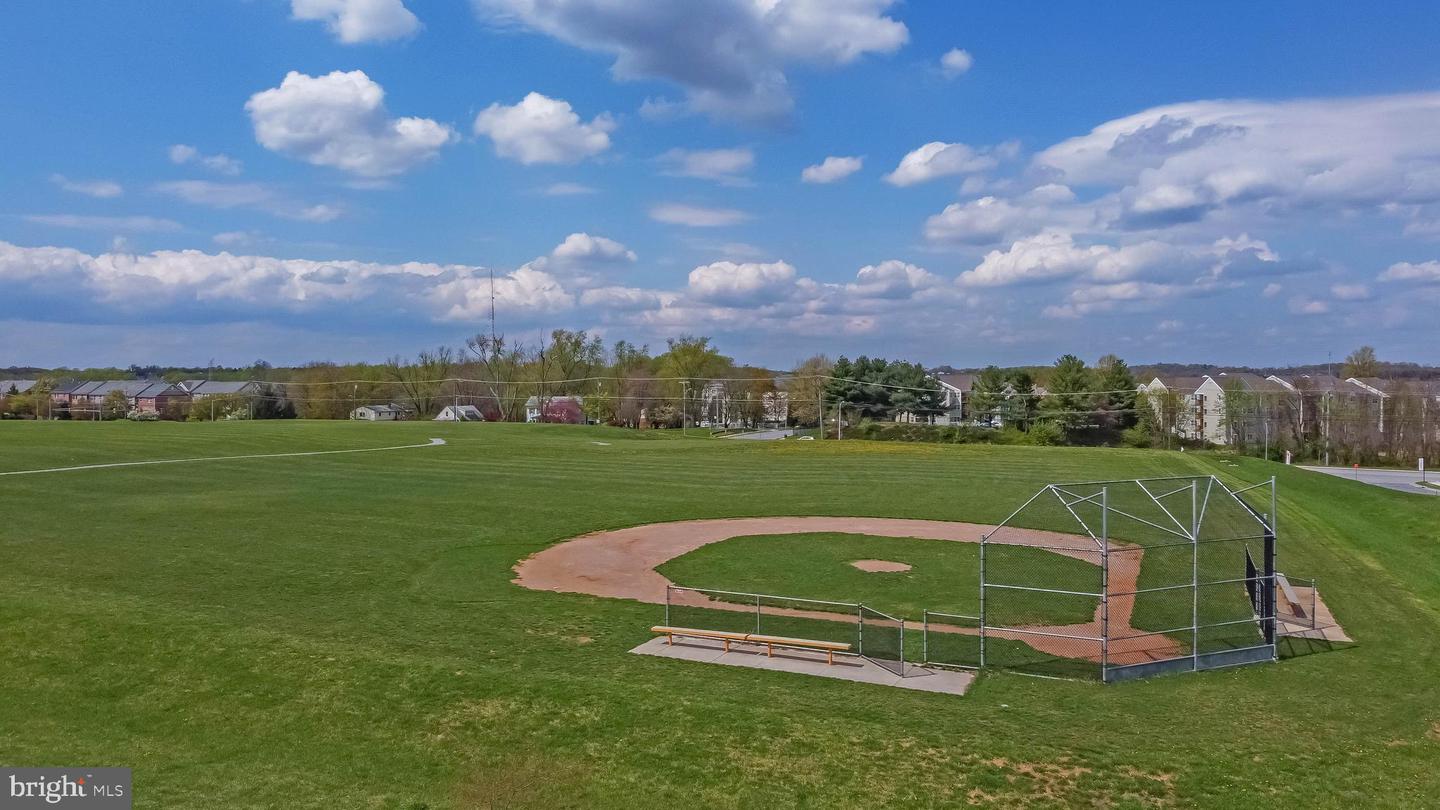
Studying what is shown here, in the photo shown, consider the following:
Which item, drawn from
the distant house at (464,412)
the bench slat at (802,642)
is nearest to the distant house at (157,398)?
the distant house at (464,412)

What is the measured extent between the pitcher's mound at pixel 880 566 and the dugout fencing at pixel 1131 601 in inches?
92.1

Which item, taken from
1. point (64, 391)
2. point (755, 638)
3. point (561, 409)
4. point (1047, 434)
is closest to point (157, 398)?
point (64, 391)

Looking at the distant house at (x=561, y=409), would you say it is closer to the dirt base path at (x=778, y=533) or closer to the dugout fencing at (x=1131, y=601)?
the dirt base path at (x=778, y=533)

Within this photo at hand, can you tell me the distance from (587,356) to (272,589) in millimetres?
101327

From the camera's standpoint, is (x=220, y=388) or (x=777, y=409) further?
(x=777, y=409)

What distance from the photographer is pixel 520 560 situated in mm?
24125

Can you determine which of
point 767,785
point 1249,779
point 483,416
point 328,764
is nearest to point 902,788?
point 767,785

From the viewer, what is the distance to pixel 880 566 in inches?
925

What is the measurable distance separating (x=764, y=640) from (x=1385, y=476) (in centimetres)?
7140

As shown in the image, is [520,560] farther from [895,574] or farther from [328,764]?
[328,764]

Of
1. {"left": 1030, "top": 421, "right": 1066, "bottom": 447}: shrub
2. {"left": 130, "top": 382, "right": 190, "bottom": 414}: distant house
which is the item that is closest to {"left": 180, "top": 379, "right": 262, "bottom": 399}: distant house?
{"left": 130, "top": 382, "right": 190, "bottom": 414}: distant house

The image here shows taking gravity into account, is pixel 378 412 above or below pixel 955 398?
below

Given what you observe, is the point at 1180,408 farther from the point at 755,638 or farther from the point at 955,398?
the point at 755,638

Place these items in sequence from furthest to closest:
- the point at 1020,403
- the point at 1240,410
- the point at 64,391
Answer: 1. the point at 64,391
2. the point at 1020,403
3. the point at 1240,410
